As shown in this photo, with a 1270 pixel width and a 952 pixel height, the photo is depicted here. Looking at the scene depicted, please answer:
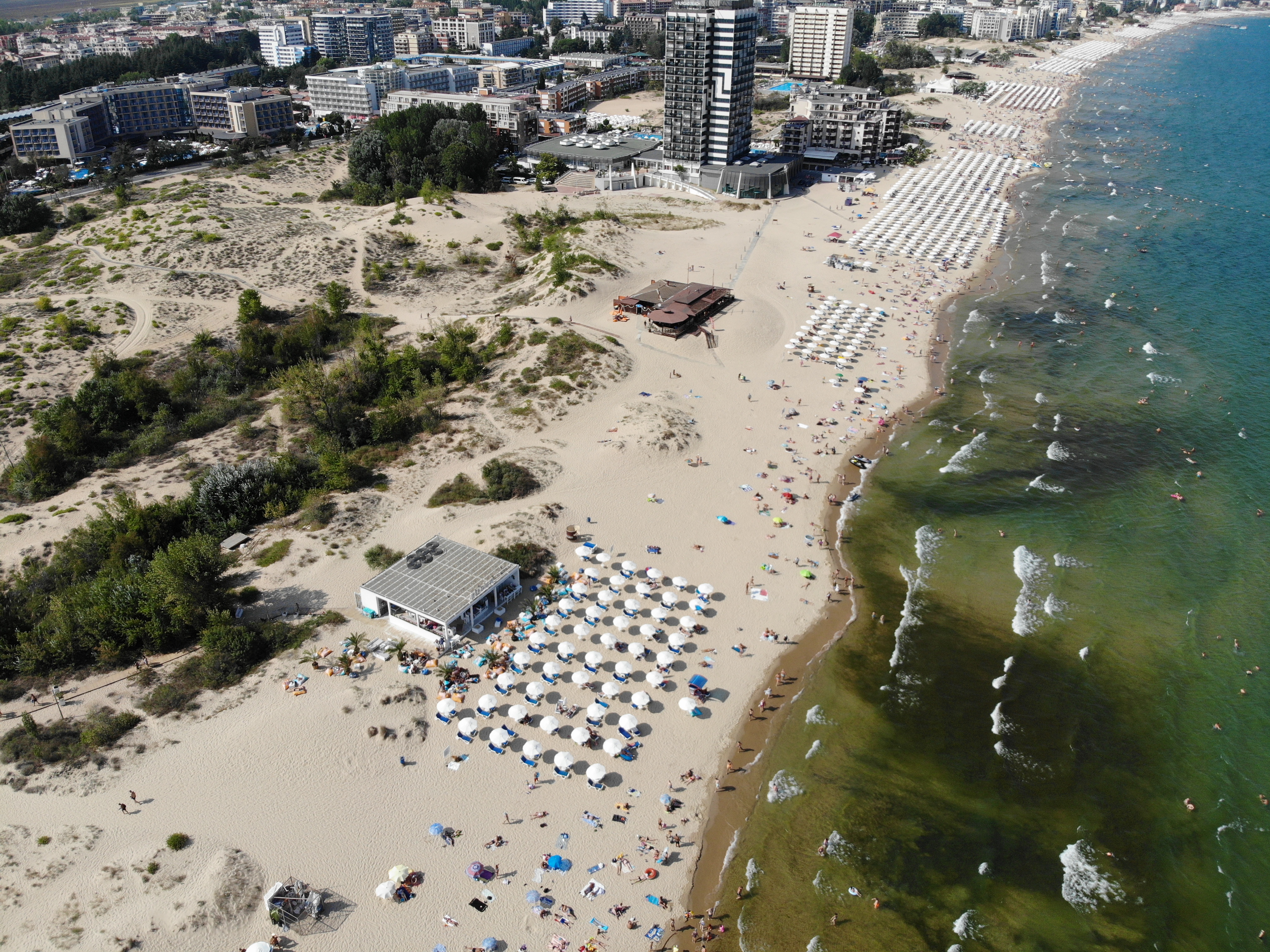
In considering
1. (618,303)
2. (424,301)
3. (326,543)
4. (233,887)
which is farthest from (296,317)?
(233,887)

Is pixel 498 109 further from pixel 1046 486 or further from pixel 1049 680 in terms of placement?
pixel 1049 680

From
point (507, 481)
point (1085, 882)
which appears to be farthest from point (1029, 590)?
point (507, 481)

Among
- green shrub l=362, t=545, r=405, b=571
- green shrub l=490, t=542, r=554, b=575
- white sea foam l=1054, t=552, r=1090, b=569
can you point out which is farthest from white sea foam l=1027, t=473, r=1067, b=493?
green shrub l=362, t=545, r=405, b=571

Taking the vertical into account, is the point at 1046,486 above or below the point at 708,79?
below

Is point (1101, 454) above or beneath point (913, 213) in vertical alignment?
beneath

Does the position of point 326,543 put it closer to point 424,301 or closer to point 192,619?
point 192,619

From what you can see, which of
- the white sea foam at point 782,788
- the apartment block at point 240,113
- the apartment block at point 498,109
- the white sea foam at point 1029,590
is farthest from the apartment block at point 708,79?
the white sea foam at point 782,788
